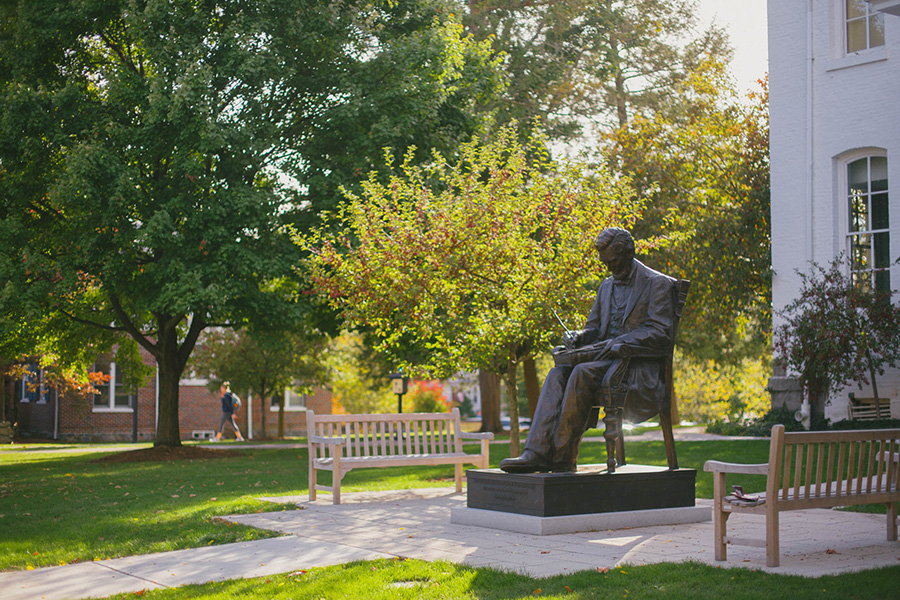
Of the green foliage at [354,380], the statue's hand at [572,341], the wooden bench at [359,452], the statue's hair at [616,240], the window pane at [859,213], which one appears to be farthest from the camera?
the green foliage at [354,380]

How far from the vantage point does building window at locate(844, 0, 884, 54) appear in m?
16.3

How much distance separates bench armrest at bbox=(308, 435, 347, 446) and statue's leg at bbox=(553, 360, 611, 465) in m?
3.36

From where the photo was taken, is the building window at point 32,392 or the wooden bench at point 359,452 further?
the building window at point 32,392

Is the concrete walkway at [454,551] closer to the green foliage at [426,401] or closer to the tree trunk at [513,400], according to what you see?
the tree trunk at [513,400]

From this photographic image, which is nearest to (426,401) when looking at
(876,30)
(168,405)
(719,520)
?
(168,405)

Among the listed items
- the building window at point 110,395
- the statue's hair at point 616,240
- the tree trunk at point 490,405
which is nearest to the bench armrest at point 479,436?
the statue's hair at point 616,240

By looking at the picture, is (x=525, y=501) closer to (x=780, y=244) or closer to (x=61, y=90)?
(x=780, y=244)

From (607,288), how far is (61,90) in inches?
534

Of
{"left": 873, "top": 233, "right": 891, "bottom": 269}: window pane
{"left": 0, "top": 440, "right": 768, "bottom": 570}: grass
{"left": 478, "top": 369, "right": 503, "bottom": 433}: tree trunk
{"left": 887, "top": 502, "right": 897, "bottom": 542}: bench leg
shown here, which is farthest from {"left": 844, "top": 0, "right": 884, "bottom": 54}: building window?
{"left": 478, "top": 369, "right": 503, "bottom": 433}: tree trunk

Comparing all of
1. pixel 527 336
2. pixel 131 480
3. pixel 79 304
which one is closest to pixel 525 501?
pixel 527 336

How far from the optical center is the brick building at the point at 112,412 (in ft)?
110

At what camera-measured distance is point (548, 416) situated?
8969 mm

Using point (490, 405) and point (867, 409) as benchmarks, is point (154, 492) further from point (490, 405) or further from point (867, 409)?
point (490, 405)

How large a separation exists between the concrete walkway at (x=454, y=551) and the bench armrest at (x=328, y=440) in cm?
161
